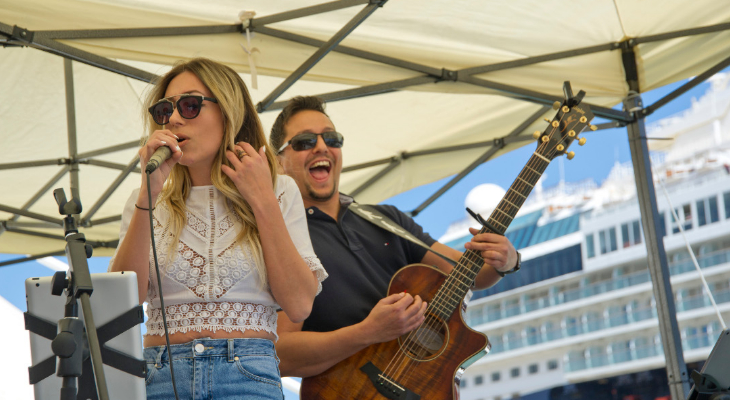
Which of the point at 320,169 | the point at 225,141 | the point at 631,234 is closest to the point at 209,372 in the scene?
the point at 225,141

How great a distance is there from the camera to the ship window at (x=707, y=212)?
2944cm

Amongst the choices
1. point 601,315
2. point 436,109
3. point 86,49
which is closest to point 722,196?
point 601,315

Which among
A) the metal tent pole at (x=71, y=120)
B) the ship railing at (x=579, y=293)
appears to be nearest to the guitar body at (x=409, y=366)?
the metal tent pole at (x=71, y=120)

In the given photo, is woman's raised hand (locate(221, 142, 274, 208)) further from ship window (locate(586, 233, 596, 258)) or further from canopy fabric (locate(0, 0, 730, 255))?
ship window (locate(586, 233, 596, 258))

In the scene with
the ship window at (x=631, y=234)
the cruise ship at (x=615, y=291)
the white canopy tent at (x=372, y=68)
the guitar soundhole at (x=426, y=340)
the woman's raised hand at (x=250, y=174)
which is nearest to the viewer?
the woman's raised hand at (x=250, y=174)

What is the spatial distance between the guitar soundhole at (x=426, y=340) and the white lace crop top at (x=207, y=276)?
0.78 metres

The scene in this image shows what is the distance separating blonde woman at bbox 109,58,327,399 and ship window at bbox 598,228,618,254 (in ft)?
104

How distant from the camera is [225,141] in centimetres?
178

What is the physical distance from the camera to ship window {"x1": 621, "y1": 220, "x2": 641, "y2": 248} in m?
31.5

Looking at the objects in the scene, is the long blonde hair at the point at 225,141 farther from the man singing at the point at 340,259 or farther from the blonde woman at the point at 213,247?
the man singing at the point at 340,259

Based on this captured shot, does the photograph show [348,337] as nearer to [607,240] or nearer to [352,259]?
[352,259]

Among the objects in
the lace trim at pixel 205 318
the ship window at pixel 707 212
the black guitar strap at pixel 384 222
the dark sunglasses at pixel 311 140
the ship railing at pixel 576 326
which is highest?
the ship window at pixel 707 212

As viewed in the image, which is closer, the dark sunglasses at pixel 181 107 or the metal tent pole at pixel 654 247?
the dark sunglasses at pixel 181 107

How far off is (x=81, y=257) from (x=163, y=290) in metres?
0.36
